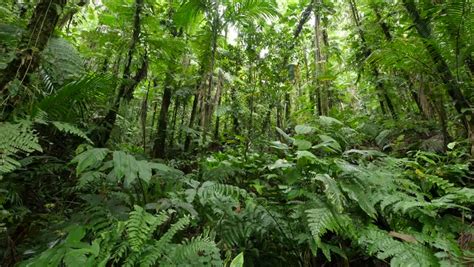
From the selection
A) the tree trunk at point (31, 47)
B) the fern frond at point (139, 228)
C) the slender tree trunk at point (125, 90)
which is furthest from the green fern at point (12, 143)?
the slender tree trunk at point (125, 90)

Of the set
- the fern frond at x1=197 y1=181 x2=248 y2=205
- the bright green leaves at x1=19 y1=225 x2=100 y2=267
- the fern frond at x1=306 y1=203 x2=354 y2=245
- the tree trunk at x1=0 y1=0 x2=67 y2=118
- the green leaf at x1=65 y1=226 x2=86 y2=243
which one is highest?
the tree trunk at x1=0 y1=0 x2=67 y2=118

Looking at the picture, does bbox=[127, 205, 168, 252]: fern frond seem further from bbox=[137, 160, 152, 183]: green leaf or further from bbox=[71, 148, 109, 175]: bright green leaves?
bbox=[71, 148, 109, 175]: bright green leaves

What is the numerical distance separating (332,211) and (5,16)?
2933 millimetres

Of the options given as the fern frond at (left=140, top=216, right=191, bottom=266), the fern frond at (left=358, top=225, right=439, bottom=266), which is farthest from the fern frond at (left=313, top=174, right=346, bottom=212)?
the fern frond at (left=140, top=216, right=191, bottom=266)

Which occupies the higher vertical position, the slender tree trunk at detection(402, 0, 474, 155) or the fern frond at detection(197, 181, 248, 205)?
the slender tree trunk at detection(402, 0, 474, 155)

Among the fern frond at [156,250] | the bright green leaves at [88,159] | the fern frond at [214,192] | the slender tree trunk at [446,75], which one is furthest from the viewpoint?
the slender tree trunk at [446,75]

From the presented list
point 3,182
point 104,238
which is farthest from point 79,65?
point 104,238

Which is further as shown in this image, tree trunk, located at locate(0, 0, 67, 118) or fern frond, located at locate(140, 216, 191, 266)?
tree trunk, located at locate(0, 0, 67, 118)

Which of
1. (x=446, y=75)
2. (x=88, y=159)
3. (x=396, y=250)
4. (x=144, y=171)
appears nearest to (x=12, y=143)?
(x=88, y=159)

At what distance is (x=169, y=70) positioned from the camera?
396 centimetres

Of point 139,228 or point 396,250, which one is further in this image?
point 396,250

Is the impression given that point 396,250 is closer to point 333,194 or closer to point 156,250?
point 333,194

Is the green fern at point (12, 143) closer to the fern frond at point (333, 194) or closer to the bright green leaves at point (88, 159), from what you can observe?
the bright green leaves at point (88, 159)

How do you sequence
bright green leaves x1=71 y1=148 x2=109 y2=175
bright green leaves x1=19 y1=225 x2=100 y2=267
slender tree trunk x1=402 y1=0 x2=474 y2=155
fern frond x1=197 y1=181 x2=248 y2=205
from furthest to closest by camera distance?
slender tree trunk x1=402 y1=0 x2=474 y2=155 → fern frond x1=197 y1=181 x2=248 y2=205 → bright green leaves x1=71 y1=148 x2=109 y2=175 → bright green leaves x1=19 y1=225 x2=100 y2=267
